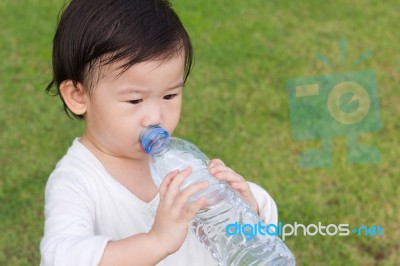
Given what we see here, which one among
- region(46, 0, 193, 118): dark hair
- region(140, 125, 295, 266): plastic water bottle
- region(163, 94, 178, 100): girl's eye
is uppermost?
region(46, 0, 193, 118): dark hair

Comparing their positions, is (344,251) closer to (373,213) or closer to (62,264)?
(373,213)

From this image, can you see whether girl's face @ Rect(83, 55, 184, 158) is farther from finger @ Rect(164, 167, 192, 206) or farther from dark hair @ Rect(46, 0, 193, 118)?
finger @ Rect(164, 167, 192, 206)

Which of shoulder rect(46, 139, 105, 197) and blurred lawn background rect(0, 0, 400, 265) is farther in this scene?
blurred lawn background rect(0, 0, 400, 265)

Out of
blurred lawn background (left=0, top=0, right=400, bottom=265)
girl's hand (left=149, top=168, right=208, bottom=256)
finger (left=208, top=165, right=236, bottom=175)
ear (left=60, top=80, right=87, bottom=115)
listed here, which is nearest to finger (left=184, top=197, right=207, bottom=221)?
girl's hand (left=149, top=168, right=208, bottom=256)

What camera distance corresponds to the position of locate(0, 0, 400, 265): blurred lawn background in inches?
128

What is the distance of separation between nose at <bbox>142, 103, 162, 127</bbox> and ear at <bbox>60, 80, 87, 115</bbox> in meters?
0.23

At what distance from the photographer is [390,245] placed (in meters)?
3.13

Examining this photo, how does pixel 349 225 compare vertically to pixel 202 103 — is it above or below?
below

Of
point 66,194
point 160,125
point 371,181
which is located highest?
point 160,125

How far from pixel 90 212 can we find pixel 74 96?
327 mm

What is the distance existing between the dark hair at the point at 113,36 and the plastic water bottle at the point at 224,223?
0.26 meters

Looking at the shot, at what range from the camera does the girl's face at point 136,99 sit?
184cm

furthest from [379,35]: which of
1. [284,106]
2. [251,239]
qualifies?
[251,239]

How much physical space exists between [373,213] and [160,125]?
67.4 inches
